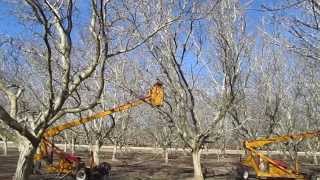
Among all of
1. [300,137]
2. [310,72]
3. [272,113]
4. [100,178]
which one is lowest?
[100,178]

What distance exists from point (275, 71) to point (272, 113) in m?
2.69

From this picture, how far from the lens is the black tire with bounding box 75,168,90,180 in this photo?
24984mm

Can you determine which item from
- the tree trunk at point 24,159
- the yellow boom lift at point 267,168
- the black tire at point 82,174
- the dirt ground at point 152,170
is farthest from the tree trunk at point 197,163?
the tree trunk at point 24,159

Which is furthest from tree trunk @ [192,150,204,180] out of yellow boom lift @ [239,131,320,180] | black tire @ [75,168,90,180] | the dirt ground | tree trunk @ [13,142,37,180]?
tree trunk @ [13,142,37,180]

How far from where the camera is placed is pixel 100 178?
25.5 m

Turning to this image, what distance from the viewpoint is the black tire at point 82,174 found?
82.0ft

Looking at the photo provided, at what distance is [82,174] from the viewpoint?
25109 mm

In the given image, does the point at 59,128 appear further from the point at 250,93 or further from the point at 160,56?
the point at 250,93

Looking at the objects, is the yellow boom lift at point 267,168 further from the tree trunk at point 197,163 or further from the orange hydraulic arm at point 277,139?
the tree trunk at point 197,163

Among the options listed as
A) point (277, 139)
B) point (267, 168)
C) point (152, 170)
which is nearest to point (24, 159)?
point (277, 139)

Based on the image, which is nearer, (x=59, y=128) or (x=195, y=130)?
(x=59, y=128)

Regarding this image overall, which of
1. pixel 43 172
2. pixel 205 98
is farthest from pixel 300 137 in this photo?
pixel 43 172

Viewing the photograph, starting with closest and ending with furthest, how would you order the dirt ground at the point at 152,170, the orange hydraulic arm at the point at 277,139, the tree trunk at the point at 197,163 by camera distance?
the tree trunk at the point at 197,163 < the orange hydraulic arm at the point at 277,139 < the dirt ground at the point at 152,170

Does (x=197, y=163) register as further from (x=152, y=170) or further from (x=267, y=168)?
(x=152, y=170)
